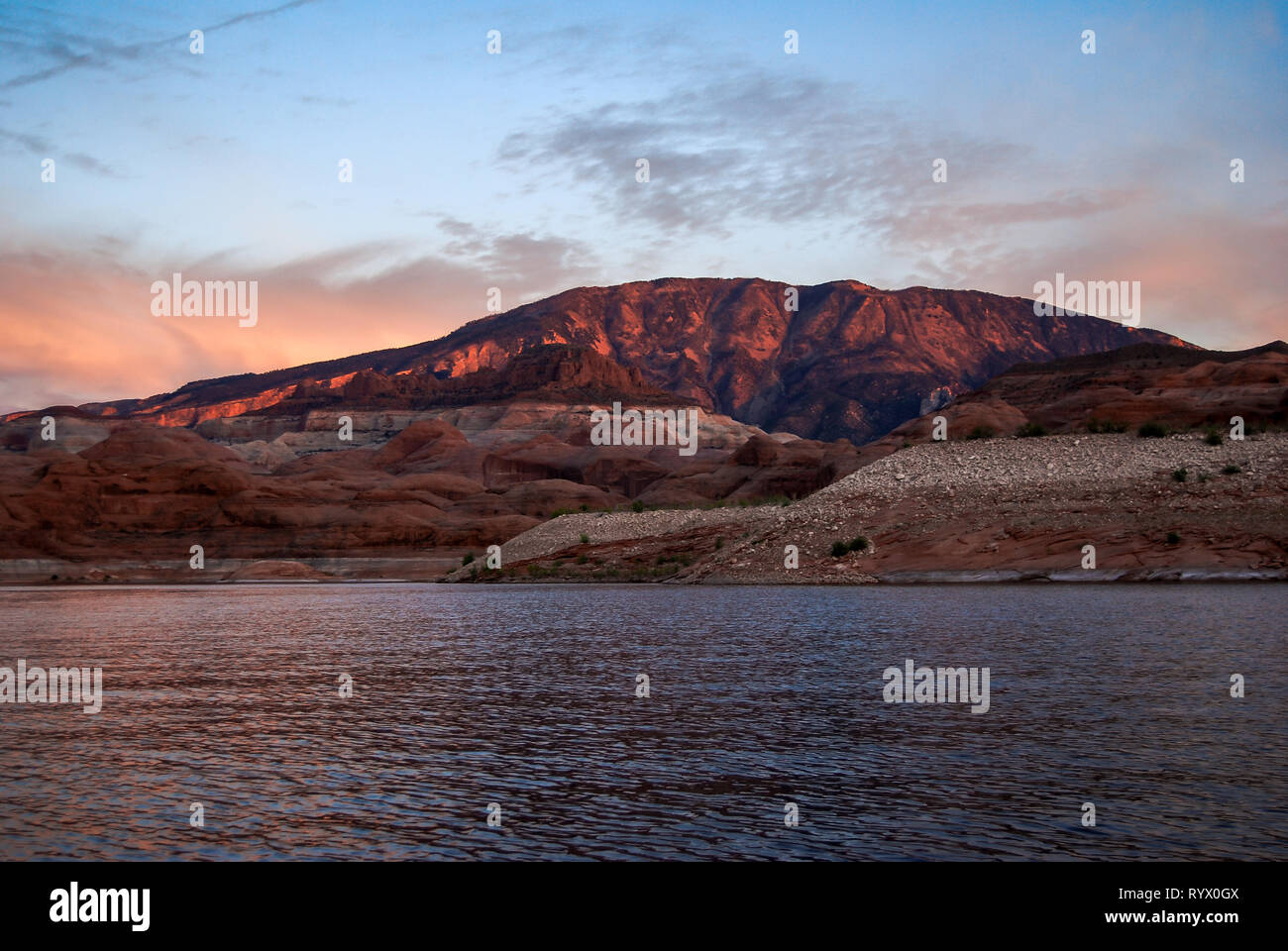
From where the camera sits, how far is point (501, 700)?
17500 mm

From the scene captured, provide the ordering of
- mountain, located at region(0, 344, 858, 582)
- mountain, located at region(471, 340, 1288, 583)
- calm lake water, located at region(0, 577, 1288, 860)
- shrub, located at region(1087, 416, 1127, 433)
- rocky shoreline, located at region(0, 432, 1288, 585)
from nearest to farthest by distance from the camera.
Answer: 1. calm lake water, located at region(0, 577, 1288, 860)
2. rocky shoreline, located at region(0, 432, 1288, 585)
3. mountain, located at region(471, 340, 1288, 583)
4. shrub, located at region(1087, 416, 1127, 433)
5. mountain, located at region(0, 344, 858, 582)

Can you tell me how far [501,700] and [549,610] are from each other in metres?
24.9

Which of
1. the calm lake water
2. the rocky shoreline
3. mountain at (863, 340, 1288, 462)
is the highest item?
mountain at (863, 340, 1288, 462)

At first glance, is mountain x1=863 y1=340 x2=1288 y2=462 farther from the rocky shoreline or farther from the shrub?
the rocky shoreline

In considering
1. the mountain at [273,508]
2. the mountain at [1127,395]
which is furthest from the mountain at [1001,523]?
the mountain at [273,508]

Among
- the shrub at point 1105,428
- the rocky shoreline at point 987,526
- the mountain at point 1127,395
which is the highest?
the mountain at point 1127,395

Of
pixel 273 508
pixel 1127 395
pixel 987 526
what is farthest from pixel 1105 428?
pixel 273 508

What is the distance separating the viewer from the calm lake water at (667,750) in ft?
30.9

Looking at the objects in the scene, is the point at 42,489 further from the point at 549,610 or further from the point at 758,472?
the point at 549,610

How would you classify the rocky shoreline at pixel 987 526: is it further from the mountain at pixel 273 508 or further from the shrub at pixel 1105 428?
the mountain at pixel 273 508

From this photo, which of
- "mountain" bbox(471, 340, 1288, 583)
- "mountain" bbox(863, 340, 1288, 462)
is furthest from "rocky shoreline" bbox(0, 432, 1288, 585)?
"mountain" bbox(863, 340, 1288, 462)

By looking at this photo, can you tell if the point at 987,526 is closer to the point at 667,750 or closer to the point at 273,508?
the point at 667,750

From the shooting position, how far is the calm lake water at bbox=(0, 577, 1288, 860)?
30.9ft
